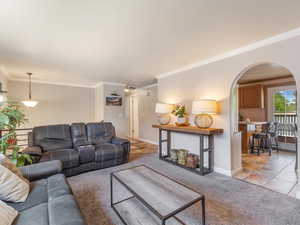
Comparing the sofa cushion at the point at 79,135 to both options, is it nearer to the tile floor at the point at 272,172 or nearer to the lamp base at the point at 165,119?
the lamp base at the point at 165,119

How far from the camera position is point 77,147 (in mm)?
3162

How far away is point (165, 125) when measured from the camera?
379 centimetres

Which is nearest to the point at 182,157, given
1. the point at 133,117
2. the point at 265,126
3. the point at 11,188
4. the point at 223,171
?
the point at 223,171

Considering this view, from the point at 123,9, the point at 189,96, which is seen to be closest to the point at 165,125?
the point at 189,96

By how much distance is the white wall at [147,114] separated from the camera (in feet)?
18.6

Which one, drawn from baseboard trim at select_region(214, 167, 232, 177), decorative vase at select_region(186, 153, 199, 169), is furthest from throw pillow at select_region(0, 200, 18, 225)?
baseboard trim at select_region(214, 167, 232, 177)

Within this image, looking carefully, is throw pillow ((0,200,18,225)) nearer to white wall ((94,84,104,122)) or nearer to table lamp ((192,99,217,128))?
table lamp ((192,99,217,128))

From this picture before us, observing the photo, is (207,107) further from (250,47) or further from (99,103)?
(99,103)

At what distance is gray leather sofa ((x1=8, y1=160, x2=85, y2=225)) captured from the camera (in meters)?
1.03

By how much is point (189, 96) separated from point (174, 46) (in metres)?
1.41

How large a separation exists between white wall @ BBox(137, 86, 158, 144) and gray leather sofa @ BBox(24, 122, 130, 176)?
7.40 feet

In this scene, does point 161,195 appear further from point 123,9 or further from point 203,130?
point 123,9

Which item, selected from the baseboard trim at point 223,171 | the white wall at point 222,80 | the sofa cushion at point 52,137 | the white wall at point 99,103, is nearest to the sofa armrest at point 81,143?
the sofa cushion at point 52,137

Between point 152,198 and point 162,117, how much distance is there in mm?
2780
